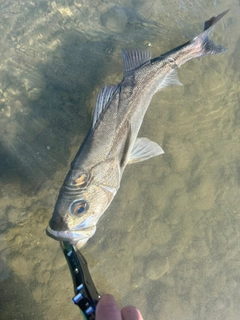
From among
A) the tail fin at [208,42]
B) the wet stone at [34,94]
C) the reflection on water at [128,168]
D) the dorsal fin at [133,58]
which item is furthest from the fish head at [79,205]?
the tail fin at [208,42]

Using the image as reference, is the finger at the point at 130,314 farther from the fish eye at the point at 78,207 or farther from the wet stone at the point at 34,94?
the wet stone at the point at 34,94

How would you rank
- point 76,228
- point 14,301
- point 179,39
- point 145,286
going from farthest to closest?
point 179,39 → point 145,286 → point 14,301 → point 76,228

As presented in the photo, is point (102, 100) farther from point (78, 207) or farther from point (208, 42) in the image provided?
point (208, 42)

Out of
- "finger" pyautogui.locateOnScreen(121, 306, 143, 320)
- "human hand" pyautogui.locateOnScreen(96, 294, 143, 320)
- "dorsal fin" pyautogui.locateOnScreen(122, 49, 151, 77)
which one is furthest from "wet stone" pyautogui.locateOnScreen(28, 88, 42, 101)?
"finger" pyautogui.locateOnScreen(121, 306, 143, 320)

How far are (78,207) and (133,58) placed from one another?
1846 millimetres

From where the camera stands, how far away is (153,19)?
4723mm

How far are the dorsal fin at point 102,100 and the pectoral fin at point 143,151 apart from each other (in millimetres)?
603

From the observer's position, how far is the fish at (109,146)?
107 inches

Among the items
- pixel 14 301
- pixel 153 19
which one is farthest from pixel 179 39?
pixel 14 301

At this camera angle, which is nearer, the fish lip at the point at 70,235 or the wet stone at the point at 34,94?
the fish lip at the point at 70,235

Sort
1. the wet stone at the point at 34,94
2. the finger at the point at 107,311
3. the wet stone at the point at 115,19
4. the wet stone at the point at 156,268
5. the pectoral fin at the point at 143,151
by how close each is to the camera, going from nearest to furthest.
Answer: the finger at the point at 107,311 < the pectoral fin at the point at 143,151 < the wet stone at the point at 156,268 < the wet stone at the point at 34,94 < the wet stone at the point at 115,19

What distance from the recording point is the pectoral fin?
3.39 meters

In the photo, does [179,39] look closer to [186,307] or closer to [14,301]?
[186,307]

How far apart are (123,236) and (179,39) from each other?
309cm
